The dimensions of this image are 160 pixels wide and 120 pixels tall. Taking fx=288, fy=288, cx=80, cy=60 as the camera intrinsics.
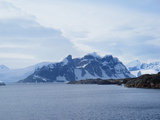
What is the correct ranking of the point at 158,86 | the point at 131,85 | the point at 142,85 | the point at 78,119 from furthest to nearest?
the point at 131,85 → the point at 142,85 → the point at 158,86 → the point at 78,119

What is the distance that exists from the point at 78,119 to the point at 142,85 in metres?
121

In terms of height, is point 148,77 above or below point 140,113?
above

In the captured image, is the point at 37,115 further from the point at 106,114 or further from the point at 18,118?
the point at 106,114

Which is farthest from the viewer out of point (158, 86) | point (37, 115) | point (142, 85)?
point (142, 85)

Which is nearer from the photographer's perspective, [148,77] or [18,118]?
[18,118]

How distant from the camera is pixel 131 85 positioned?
614 feet

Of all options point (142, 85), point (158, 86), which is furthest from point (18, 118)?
Result: point (142, 85)

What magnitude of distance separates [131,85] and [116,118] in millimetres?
136160

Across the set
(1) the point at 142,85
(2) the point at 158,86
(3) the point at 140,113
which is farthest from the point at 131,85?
(3) the point at 140,113

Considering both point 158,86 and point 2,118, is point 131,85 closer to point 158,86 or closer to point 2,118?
point 158,86

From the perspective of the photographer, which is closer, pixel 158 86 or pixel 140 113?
pixel 140 113

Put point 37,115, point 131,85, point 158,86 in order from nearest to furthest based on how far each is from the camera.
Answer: point 37,115 → point 158,86 → point 131,85

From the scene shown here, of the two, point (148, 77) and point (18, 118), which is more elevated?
point (148, 77)

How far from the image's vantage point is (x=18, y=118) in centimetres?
5512
